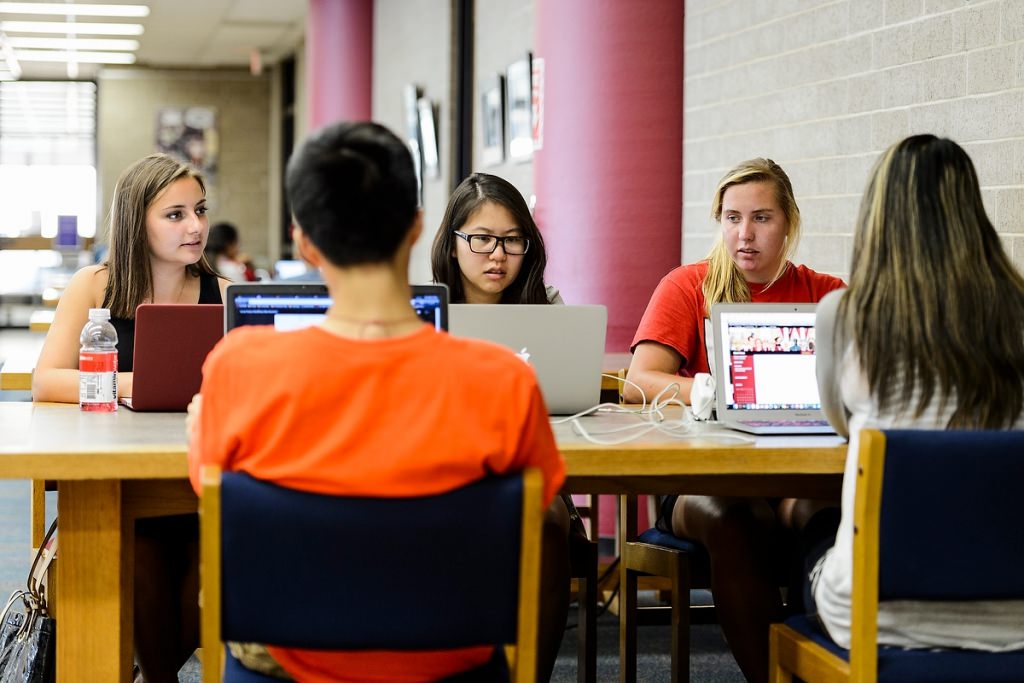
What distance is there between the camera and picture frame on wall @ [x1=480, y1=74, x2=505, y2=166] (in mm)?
6559

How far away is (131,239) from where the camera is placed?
280 cm

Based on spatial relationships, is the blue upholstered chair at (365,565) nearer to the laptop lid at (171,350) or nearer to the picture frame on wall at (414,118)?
the laptop lid at (171,350)

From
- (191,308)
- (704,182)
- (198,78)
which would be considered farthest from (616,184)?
(198,78)

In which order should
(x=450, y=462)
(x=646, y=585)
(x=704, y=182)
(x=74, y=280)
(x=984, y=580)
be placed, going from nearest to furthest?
(x=450, y=462) → (x=984, y=580) → (x=74, y=280) → (x=646, y=585) → (x=704, y=182)

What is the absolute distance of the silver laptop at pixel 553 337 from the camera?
7.56ft

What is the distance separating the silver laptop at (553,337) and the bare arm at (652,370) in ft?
1.26

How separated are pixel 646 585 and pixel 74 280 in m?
1.70

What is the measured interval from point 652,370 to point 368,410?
1560 mm

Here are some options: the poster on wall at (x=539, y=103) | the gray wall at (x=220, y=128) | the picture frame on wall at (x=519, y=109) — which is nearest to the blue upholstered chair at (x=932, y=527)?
the poster on wall at (x=539, y=103)

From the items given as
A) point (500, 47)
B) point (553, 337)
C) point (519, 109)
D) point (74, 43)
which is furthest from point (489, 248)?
point (74, 43)

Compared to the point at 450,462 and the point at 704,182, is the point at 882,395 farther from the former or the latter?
the point at 704,182

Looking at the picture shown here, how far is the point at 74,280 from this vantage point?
2.75 m

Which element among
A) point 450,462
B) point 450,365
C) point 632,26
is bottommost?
point 450,462

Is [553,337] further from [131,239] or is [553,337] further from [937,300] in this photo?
[131,239]
